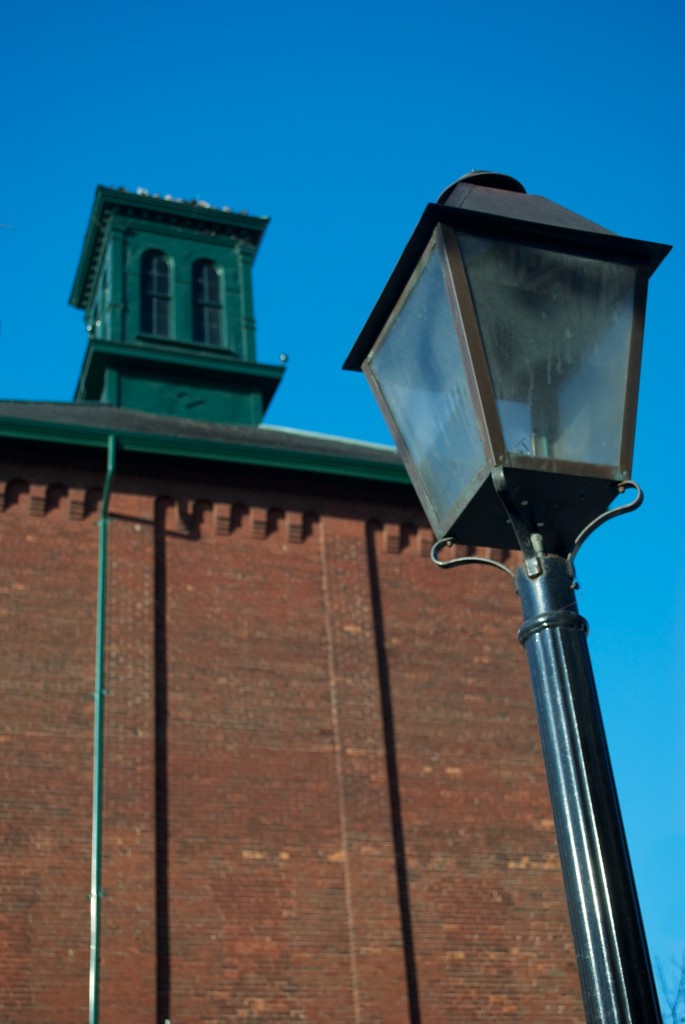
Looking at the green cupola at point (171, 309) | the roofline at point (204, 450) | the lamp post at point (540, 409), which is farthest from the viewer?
the green cupola at point (171, 309)

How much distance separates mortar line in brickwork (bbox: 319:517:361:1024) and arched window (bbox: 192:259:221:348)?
6.44 meters

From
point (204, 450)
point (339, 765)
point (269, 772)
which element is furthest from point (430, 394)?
point (204, 450)

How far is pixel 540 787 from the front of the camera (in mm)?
16625

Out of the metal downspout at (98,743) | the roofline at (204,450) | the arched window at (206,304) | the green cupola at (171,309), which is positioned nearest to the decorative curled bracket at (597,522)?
the metal downspout at (98,743)

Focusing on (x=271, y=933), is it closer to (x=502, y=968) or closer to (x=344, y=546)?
(x=502, y=968)

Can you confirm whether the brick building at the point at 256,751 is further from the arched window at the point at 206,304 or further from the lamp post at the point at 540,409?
the lamp post at the point at 540,409

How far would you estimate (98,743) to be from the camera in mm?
14969

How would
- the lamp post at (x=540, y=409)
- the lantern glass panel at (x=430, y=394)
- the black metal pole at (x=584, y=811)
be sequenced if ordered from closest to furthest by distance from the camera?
the black metal pole at (x=584, y=811)
the lamp post at (x=540, y=409)
the lantern glass panel at (x=430, y=394)

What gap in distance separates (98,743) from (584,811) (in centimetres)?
1206

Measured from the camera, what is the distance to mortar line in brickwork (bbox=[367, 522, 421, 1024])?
14.8 meters

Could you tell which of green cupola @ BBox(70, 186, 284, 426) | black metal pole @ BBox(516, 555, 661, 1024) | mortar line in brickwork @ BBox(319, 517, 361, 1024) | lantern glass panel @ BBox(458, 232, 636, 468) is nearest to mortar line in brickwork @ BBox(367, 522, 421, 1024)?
mortar line in brickwork @ BBox(319, 517, 361, 1024)

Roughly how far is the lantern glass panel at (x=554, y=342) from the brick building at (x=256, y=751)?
1150 centimetres

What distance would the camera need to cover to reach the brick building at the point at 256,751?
46.6ft

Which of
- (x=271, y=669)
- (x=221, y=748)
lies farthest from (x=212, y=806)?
(x=271, y=669)
